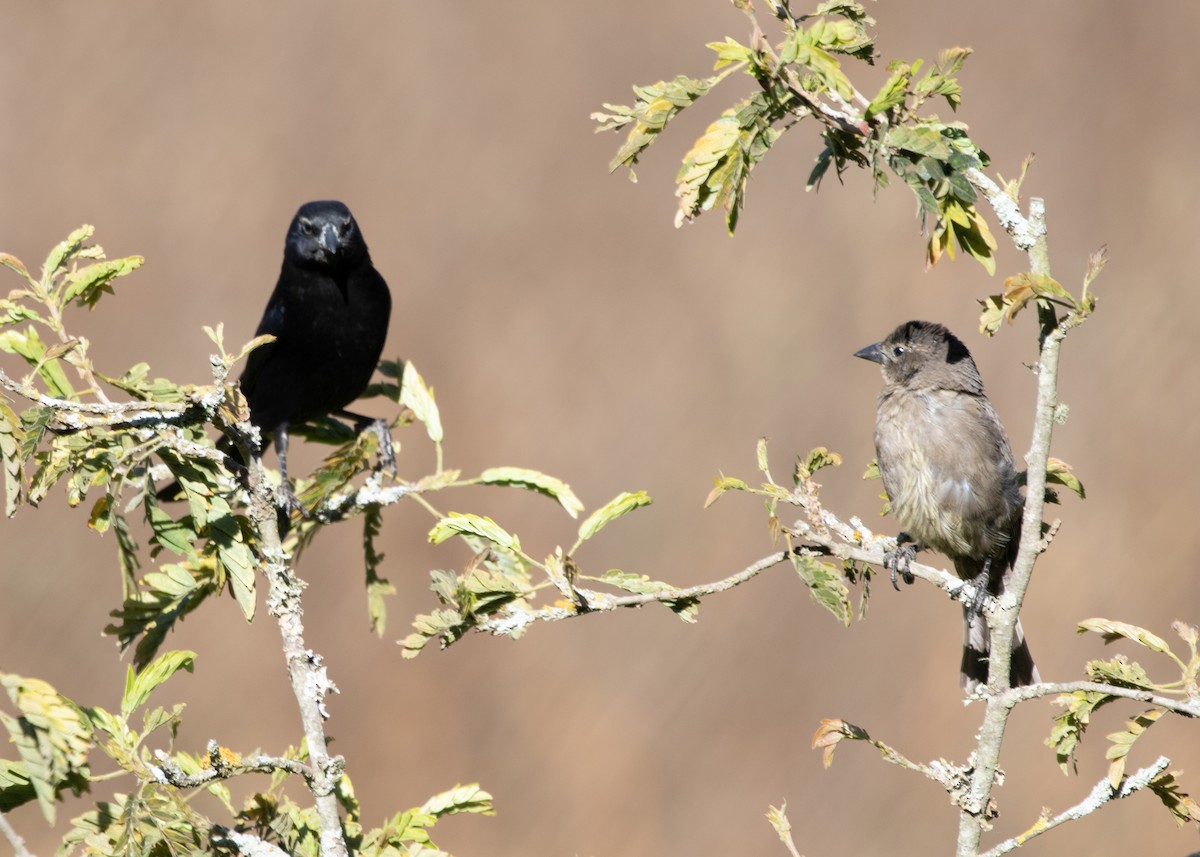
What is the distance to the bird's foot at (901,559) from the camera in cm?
218

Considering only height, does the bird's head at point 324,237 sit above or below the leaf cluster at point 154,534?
above

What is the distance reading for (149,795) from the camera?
1743 mm

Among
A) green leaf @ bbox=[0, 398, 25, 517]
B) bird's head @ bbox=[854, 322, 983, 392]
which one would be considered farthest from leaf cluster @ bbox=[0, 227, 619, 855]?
bird's head @ bbox=[854, 322, 983, 392]

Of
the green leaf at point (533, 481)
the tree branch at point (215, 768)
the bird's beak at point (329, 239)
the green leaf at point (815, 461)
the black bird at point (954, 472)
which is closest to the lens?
the tree branch at point (215, 768)

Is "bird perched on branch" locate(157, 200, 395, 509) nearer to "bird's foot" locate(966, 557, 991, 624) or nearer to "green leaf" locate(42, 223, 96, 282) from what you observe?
"green leaf" locate(42, 223, 96, 282)

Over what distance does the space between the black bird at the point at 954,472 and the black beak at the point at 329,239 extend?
197 centimetres

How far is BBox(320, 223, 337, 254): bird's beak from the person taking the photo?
13.1 feet

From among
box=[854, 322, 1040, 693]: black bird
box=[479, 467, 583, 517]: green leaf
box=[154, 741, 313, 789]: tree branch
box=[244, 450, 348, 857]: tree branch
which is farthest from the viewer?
box=[854, 322, 1040, 693]: black bird

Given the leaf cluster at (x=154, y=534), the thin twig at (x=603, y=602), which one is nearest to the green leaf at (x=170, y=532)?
the leaf cluster at (x=154, y=534)

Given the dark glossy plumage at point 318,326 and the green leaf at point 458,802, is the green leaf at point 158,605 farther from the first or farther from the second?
the dark glossy plumage at point 318,326

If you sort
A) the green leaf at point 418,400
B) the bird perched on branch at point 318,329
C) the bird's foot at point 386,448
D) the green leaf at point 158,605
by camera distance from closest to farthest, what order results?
the green leaf at point 158,605 < the green leaf at point 418,400 < the bird's foot at point 386,448 < the bird perched on branch at point 318,329

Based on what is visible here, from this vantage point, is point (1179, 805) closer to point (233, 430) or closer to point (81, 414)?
point (233, 430)

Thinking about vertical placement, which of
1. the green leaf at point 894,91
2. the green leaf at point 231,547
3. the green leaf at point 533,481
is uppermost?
the green leaf at point 894,91

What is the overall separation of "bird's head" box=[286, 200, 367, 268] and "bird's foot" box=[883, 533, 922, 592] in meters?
2.16
